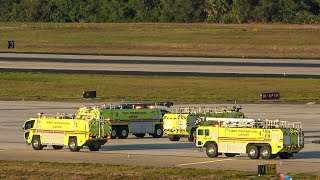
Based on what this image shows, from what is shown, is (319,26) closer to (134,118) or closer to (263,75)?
(263,75)

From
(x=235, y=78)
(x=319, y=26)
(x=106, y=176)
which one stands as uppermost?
(x=319, y=26)

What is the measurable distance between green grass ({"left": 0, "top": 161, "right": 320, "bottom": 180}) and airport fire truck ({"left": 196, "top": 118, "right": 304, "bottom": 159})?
4615 mm

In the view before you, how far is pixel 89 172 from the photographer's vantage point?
1741 inches

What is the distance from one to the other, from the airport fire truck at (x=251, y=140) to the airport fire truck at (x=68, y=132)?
551 cm

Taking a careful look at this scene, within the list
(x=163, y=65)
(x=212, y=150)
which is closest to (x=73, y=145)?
(x=212, y=150)

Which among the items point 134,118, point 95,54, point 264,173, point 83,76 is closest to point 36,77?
point 83,76

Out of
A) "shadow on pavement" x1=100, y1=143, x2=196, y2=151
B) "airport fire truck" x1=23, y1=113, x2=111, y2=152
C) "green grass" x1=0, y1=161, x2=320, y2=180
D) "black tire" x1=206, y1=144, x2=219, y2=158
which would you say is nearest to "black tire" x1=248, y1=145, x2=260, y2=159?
"black tire" x1=206, y1=144, x2=219, y2=158

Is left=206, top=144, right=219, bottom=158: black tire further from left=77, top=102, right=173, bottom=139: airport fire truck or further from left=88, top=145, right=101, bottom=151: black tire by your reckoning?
left=77, top=102, right=173, bottom=139: airport fire truck

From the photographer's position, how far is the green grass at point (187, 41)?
519ft

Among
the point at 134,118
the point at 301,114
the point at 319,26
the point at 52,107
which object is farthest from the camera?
the point at 319,26

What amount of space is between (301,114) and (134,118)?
20.6 metres

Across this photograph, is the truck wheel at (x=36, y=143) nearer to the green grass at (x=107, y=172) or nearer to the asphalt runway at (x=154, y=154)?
Answer: the asphalt runway at (x=154, y=154)

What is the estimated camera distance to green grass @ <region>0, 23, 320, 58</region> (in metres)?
158

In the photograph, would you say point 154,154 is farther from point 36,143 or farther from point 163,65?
point 163,65
